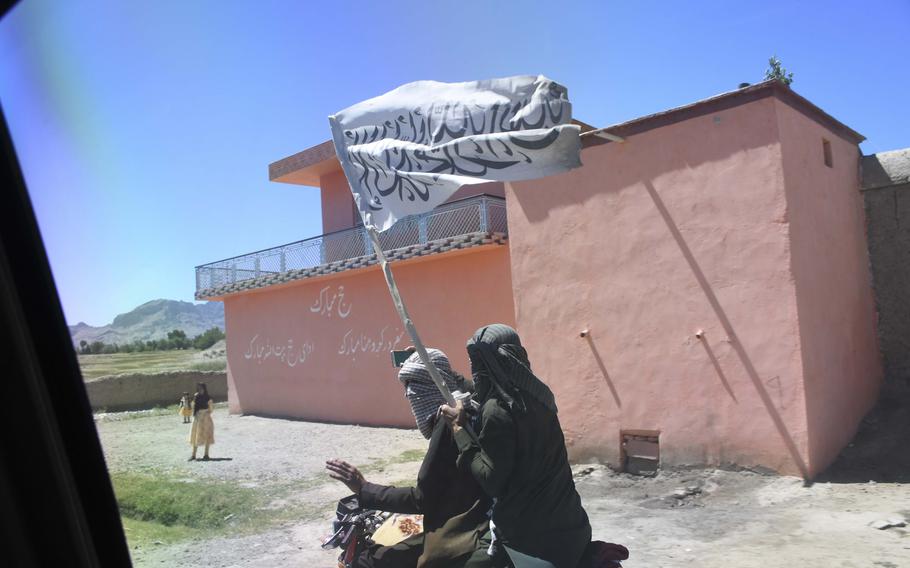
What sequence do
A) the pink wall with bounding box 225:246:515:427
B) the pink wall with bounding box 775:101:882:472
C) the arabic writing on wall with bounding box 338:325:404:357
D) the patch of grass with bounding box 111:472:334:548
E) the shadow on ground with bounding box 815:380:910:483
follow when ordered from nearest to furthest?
the shadow on ground with bounding box 815:380:910:483 → the pink wall with bounding box 775:101:882:472 → the patch of grass with bounding box 111:472:334:548 → the pink wall with bounding box 225:246:515:427 → the arabic writing on wall with bounding box 338:325:404:357

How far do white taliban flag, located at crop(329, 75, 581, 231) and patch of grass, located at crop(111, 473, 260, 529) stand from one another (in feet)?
15.0

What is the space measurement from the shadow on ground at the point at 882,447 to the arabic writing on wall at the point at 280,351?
1148cm

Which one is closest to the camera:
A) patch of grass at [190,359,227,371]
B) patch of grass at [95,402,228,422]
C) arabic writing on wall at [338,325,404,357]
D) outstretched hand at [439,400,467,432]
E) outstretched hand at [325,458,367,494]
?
outstretched hand at [439,400,467,432]

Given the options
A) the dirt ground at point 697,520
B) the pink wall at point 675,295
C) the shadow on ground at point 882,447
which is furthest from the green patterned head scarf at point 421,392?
the shadow on ground at point 882,447

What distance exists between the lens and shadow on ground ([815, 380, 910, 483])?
6.38 meters

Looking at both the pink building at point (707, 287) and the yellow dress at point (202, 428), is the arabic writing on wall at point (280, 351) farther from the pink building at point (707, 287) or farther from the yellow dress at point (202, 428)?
the pink building at point (707, 287)

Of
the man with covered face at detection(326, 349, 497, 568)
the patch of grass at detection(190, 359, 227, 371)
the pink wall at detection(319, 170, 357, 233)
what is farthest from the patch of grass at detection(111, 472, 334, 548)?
the patch of grass at detection(190, 359, 227, 371)

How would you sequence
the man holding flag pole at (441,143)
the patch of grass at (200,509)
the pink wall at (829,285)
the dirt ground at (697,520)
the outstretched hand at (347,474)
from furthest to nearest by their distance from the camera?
the patch of grass at (200,509)
the pink wall at (829,285)
the dirt ground at (697,520)
the man holding flag pole at (441,143)
the outstretched hand at (347,474)

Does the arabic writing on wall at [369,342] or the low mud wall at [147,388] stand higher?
the arabic writing on wall at [369,342]

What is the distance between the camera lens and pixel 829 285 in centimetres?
709

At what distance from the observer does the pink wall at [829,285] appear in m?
6.62

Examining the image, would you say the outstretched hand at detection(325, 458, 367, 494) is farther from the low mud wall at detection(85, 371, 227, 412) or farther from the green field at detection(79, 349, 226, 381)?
the green field at detection(79, 349, 226, 381)

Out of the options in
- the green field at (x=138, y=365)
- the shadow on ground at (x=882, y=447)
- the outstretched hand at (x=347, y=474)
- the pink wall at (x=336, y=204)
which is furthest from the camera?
the green field at (x=138, y=365)

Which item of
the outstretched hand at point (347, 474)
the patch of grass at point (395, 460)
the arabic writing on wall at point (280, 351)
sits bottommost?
the patch of grass at point (395, 460)
